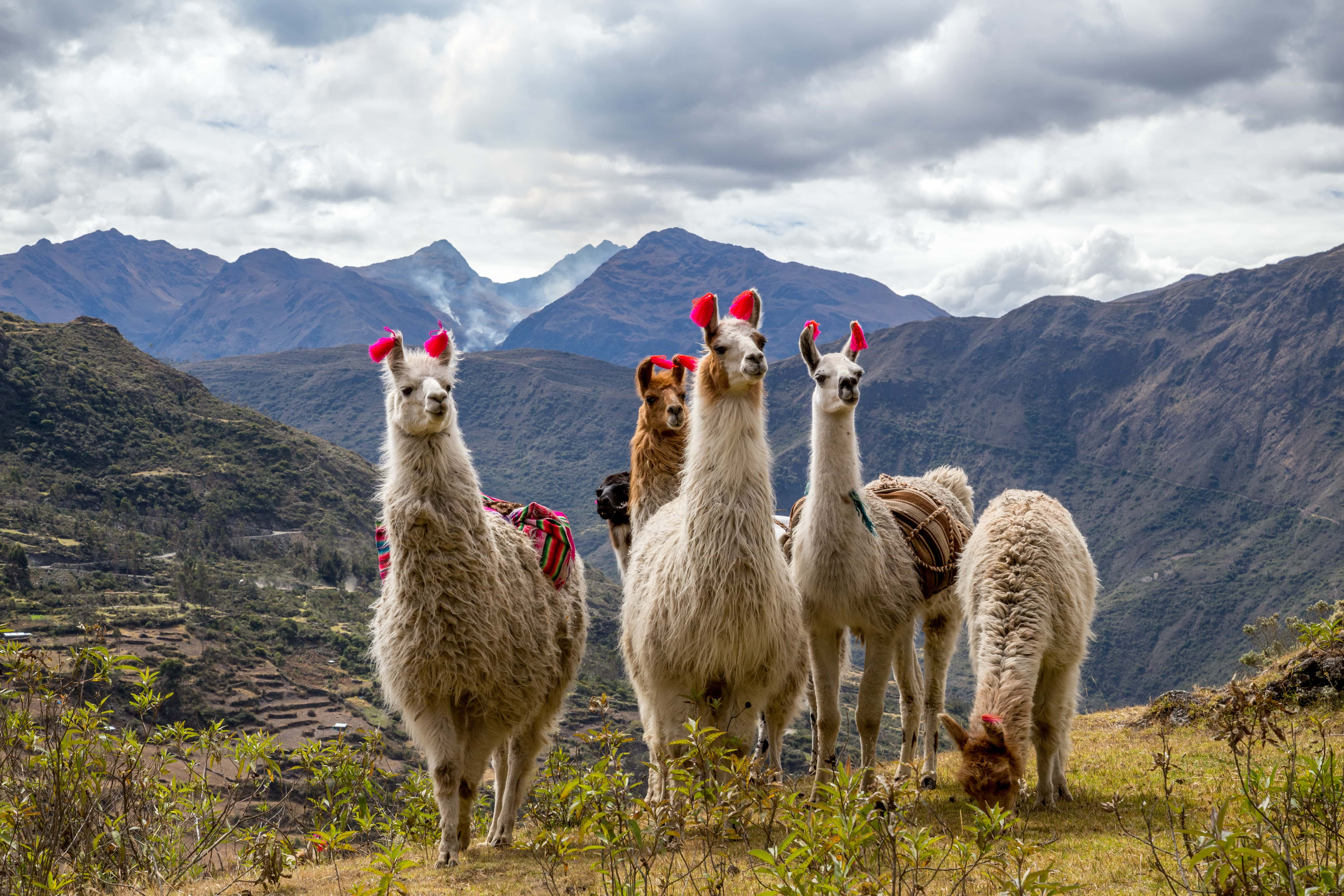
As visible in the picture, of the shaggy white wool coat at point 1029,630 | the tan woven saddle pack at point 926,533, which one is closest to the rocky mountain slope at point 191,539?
the tan woven saddle pack at point 926,533

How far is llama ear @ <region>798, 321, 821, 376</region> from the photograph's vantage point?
253 inches

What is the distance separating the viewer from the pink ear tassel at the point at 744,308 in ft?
19.1

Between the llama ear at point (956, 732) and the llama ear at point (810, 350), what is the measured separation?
248 cm

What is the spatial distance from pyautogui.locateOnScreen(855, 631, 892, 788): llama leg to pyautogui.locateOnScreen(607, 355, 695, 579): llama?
6.70ft

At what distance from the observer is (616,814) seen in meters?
3.33

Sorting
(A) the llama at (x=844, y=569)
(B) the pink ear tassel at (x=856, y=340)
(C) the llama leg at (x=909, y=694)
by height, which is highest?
(B) the pink ear tassel at (x=856, y=340)

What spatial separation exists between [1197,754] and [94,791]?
25.7 feet

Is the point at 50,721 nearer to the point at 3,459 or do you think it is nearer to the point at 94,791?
the point at 94,791

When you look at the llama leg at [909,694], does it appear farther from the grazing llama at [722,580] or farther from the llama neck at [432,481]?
the llama neck at [432,481]

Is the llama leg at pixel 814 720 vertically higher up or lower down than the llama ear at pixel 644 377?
lower down

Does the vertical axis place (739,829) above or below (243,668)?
above

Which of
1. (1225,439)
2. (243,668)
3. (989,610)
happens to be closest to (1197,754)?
(989,610)

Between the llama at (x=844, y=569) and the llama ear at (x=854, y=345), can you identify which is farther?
the llama ear at (x=854, y=345)

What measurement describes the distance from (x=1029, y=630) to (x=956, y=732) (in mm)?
966
